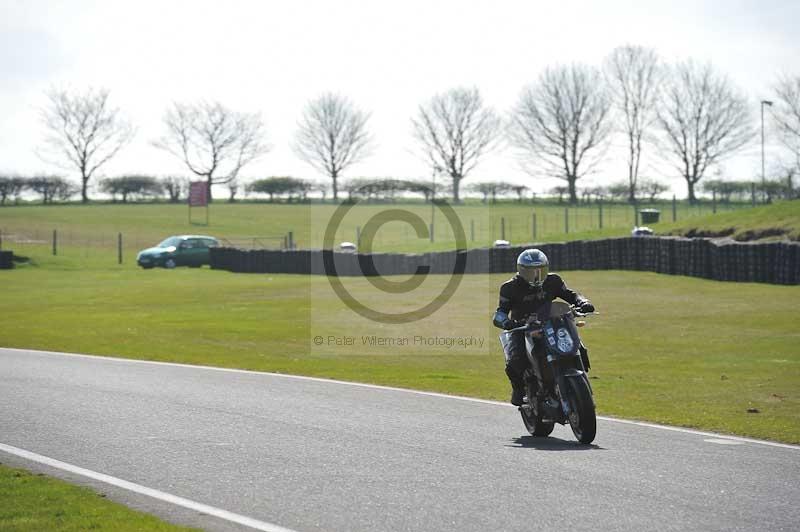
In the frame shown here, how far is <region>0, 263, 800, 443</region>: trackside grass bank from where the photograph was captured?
13.5 meters

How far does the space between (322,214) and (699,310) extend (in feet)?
239

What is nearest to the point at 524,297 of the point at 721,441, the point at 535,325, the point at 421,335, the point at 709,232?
the point at 535,325

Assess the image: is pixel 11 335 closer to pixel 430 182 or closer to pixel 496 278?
pixel 496 278

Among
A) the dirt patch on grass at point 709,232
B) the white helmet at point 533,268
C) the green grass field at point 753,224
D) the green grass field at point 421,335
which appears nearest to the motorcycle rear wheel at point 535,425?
the white helmet at point 533,268

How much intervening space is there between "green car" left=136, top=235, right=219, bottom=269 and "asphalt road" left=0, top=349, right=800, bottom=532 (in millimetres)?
37036

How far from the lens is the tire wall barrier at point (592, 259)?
99.0 ft

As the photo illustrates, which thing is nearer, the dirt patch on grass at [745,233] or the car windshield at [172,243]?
the dirt patch on grass at [745,233]

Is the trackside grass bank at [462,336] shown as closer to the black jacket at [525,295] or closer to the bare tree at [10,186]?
the black jacket at [525,295]

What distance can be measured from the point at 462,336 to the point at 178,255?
30145 millimetres

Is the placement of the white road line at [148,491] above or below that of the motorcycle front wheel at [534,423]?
below

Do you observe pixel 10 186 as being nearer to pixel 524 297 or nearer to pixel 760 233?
pixel 760 233

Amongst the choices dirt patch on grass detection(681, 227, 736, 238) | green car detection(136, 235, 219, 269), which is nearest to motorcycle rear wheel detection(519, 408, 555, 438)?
dirt patch on grass detection(681, 227, 736, 238)

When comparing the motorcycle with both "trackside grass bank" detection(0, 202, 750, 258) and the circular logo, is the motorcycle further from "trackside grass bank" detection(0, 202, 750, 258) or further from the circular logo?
"trackside grass bank" detection(0, 202, 750, 258)

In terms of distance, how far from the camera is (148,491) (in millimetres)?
7512
